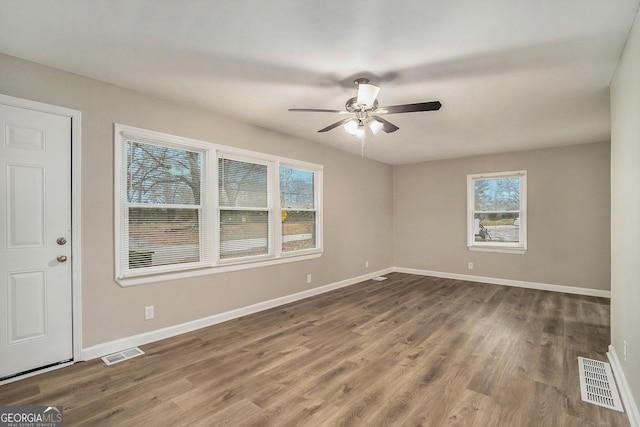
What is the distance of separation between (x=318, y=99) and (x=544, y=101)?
95.4 inches

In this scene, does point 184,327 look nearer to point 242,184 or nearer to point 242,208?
point 242,208

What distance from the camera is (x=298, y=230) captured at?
4898mm

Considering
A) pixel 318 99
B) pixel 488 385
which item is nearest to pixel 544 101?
pixel 318 99

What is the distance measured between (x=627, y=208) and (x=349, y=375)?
2.40 metres

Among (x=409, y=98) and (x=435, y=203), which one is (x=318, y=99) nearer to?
(x=409, y=98)

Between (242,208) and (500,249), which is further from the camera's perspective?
(500,249)

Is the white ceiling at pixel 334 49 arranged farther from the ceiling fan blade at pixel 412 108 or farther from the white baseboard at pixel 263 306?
the white baseboard at pixel 263 306

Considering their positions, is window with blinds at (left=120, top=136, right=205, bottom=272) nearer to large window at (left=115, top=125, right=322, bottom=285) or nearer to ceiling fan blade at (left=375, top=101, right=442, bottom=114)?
large window at (left=115, top=125, right=322, bottom=285)

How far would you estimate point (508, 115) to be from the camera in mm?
3740

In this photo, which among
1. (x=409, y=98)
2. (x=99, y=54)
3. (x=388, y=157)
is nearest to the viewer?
(x=99, y=54)

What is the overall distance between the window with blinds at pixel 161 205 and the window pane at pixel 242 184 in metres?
0.30

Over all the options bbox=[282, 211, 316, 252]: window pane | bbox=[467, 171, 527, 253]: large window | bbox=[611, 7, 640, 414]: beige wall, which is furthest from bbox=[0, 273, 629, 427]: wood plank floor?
bbox=[467, 171, 527, 253]: large window

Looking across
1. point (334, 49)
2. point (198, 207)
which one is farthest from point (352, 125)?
point (198, 207)

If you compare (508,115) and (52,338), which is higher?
(508,115)
